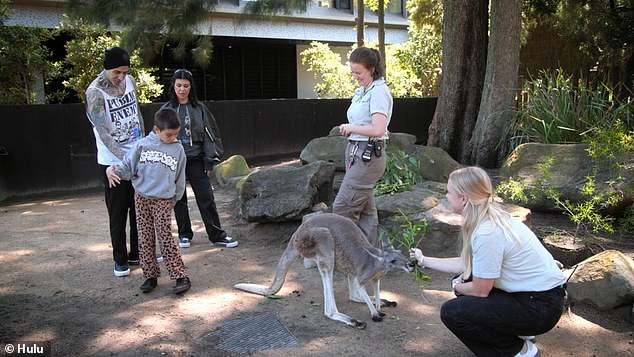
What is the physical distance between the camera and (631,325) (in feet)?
12.7

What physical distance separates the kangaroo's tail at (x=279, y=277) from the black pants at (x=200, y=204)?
1355 mm

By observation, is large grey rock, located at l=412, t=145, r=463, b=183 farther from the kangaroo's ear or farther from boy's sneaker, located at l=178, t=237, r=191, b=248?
the kangaroo's ear

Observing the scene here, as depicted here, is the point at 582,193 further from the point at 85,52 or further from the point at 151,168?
the point at 85,52

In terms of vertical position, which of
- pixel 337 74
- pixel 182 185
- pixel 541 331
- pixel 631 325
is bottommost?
pixel 631 325

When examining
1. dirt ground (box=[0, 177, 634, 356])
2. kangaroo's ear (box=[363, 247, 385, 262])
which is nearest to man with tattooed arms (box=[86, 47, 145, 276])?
dirt ground (box=[0, 177, 634, 356])

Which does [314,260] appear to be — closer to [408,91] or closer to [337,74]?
[337,74]

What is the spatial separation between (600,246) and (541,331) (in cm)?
233

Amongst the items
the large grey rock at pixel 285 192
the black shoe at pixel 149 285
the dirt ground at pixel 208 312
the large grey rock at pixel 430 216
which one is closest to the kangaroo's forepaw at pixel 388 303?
the dirt ground at pixel 208 312

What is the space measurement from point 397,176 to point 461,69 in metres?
4.18

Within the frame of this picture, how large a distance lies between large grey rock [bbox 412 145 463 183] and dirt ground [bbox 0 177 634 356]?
2881 millimetres

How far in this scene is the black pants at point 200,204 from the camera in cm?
568

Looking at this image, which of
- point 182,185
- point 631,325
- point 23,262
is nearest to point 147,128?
point 23,262

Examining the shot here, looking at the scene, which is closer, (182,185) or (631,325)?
(631,325)

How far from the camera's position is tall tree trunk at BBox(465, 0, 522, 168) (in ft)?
28.1
